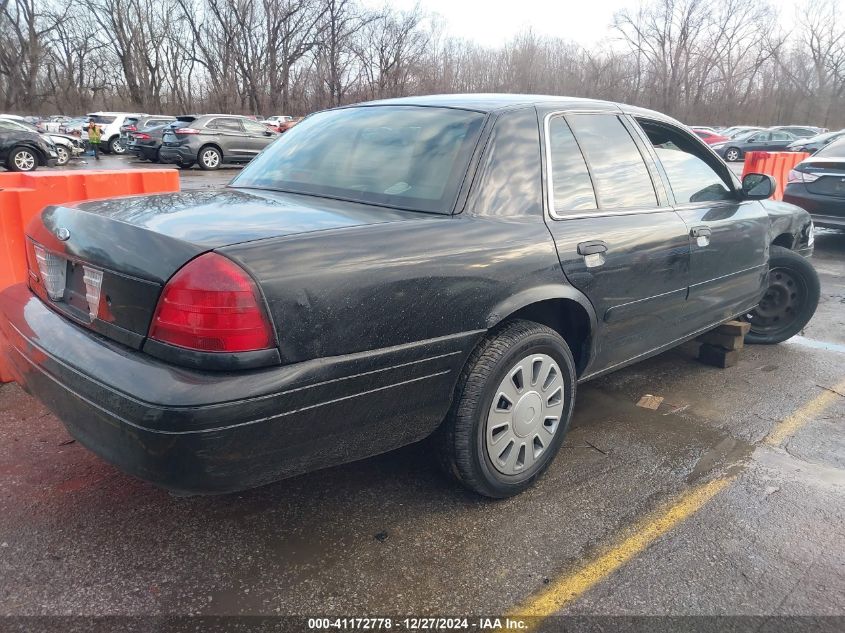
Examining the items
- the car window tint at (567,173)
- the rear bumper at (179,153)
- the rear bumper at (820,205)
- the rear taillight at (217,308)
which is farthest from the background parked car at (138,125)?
the rear taillight at (217,308)

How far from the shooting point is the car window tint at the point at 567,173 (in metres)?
2.91

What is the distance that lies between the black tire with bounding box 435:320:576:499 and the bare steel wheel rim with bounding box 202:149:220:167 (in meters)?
20.2

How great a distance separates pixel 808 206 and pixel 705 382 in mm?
5918

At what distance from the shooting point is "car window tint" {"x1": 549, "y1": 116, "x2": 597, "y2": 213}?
2.91 m

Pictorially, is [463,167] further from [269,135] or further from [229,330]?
[269,135]

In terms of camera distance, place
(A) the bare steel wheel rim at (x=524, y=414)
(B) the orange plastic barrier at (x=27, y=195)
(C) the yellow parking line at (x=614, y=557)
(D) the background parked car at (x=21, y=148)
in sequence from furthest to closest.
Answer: (D) the background parked car at (x=21, y=148), (B) the orange plastic barrier at (x=27, y=195), (A) the bare steel wheel rim at (x=524, y=414), (C) the yellow parking line at (x=614, y=557)

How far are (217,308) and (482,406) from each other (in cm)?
111

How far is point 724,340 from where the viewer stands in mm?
4414

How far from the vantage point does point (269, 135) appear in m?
22.9

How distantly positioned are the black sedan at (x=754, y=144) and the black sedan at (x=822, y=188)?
2399 cm

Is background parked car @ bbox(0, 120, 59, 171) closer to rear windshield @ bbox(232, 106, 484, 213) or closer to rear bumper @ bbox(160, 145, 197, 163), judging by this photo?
rear bumper @ bbox(160, 145, 197, 163)

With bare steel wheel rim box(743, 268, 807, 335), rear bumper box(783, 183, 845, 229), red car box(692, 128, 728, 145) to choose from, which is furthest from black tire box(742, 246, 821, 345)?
red car box(692, 128, 728, 145)

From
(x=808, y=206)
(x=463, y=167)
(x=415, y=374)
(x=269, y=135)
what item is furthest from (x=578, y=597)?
(x=269, y=135)

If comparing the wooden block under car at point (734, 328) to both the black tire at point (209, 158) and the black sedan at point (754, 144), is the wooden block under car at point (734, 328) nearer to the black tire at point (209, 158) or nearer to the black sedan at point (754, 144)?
the black tire at point (209, 158)
